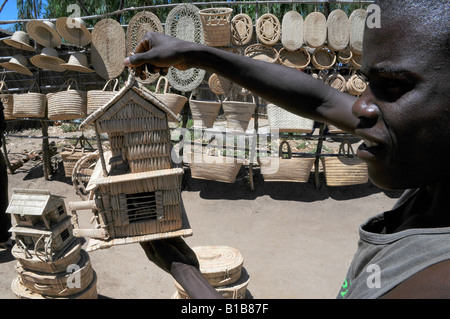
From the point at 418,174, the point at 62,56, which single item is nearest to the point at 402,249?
the point at 418,174

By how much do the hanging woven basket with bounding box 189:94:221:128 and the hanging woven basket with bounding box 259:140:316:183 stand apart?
1305 mm

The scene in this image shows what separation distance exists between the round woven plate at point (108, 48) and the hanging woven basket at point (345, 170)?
4.10 m

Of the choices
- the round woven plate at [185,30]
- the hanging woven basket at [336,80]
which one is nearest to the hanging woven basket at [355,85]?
the hanging woven basket at [336,80]

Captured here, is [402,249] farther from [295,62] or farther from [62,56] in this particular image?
[62,56]

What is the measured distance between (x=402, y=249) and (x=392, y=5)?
19.3 inches

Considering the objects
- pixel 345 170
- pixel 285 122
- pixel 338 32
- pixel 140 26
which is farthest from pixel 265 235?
pixel 140 26

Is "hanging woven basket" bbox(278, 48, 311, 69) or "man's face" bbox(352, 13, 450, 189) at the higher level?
"hanging woven basket" bbox(278, 48, 311, 69)

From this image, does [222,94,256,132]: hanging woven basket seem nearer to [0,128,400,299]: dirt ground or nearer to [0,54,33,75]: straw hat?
[0,128,400,299]: dirt ground

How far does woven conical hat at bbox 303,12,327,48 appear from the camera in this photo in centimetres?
529

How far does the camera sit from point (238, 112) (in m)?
5.27

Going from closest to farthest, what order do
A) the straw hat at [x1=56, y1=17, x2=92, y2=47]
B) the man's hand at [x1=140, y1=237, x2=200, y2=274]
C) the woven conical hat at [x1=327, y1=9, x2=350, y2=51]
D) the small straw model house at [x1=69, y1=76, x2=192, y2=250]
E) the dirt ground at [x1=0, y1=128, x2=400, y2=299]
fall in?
the man's hand at [x1=140, y1=237, x2=200, y2=274] < the small straw model house at [x1=69, y1=76, x2=192, y2=250] < the dirt ground at [x1=0, y1=128, x2=400, y2=299] < the woven conical hat at [x1=327, y1=9, x2=350, y2=51] < the straw hat at [x1=56, y1=17, x2=92, y2=47]

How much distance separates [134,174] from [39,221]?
1.95 m

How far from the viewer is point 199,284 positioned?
1234mm

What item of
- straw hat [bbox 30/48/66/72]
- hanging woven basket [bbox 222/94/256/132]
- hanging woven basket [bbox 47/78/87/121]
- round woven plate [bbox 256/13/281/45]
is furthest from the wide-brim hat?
round woven plate [bbox 256/13/281/45]
